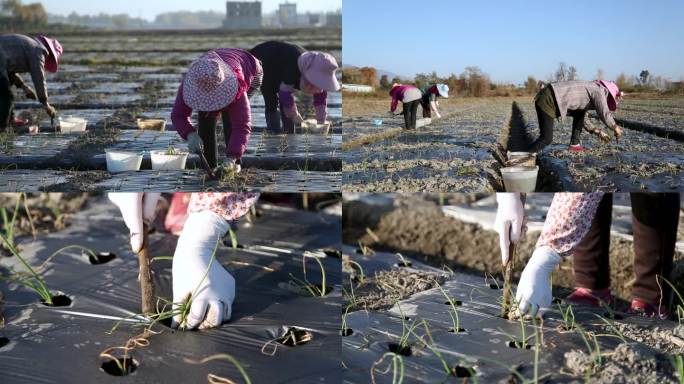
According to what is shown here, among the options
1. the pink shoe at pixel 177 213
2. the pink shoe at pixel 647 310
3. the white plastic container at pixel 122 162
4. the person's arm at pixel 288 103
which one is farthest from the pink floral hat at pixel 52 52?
the pink shoe at pixel 647 310

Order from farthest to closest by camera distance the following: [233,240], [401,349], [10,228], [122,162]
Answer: [233,240]
[10,228]
[122,162]
[401,349]

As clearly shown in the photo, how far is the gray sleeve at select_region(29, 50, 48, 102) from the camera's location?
7.52ft

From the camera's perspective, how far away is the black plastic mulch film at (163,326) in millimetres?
1855

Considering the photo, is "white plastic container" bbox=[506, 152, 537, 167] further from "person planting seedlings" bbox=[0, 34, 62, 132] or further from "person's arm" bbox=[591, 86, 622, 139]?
"person planting seedlings" bbox=[0, 34, 62, 132]

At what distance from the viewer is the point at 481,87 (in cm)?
211

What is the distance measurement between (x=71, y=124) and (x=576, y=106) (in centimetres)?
148

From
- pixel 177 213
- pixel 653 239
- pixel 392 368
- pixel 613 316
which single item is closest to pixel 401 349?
pixel 392 368

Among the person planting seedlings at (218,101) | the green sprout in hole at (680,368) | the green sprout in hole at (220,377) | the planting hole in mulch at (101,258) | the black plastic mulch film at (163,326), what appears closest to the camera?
the green sprout in hole at (680,368)

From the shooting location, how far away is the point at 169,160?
2252 mm

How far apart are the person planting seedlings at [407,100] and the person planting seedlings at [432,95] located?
0.01m

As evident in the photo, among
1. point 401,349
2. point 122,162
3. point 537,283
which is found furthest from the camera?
point 122,162

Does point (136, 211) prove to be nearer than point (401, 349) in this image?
No

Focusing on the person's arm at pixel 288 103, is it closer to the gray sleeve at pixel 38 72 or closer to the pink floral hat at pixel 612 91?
the gray sleeve at pixel 38 72

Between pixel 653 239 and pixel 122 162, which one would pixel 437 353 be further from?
pixel 122 162
